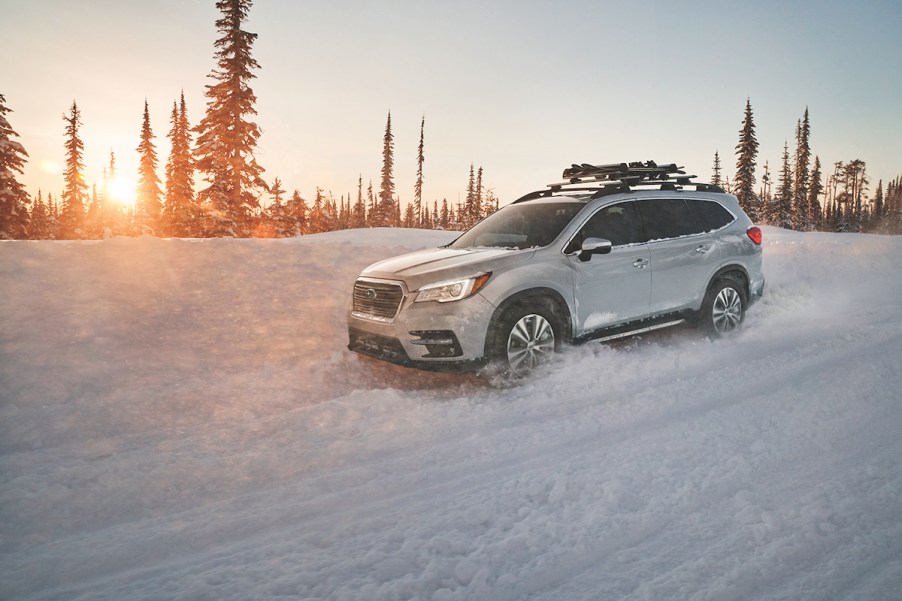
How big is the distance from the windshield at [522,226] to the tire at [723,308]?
90.7 inches

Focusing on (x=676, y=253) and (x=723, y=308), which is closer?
(x=676, y=253)

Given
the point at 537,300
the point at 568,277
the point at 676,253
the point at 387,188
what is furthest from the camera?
the point at 387,188

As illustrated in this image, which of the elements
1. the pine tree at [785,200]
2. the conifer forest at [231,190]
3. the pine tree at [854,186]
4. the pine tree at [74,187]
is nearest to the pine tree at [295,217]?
the conifer forest at [231,190]

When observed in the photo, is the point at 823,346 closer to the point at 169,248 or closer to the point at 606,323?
the point at 606,323

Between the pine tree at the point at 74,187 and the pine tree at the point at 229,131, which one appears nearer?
the pine tree at the point at 229,131

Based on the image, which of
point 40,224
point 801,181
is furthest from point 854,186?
point 40,224

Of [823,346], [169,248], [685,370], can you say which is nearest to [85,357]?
[169,248]

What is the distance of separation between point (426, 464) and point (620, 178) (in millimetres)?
4964

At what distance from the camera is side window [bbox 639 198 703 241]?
22.0ft

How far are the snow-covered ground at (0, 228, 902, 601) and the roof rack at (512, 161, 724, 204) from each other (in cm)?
205

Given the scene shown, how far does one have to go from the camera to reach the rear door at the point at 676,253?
21.6 ft

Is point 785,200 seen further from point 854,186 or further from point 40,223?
point 40,223

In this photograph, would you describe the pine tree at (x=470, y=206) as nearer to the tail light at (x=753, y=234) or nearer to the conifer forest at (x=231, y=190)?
the conifer forest at (x=231, y=190)

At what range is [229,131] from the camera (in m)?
31.1
